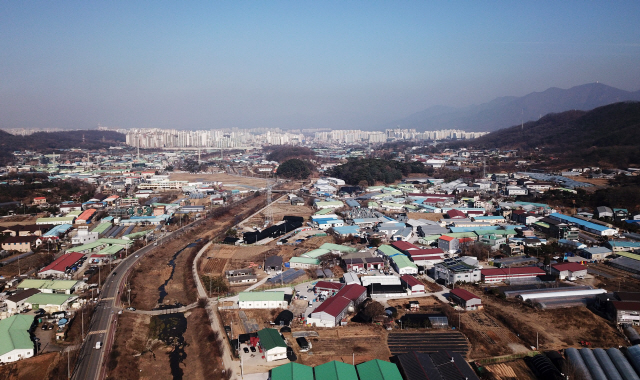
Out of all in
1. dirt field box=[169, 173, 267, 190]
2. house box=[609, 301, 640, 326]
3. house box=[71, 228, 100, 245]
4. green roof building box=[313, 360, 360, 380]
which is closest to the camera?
green roof building box=[313, 360, 360, 380]

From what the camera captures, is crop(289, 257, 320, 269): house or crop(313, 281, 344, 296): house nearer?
crop(313, 281, 344, 296): house

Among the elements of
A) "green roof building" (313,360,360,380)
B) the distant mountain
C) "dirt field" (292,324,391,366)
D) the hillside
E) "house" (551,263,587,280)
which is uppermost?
the distant mountain

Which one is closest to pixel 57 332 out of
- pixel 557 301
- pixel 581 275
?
pixel 557 301

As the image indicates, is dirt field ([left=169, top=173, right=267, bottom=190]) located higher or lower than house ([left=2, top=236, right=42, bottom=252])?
higher

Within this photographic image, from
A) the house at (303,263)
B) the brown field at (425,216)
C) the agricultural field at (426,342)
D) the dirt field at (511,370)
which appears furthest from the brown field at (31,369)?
the brown field at (425,216)

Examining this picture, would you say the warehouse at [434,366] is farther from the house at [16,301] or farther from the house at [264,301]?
the house at [16,301]

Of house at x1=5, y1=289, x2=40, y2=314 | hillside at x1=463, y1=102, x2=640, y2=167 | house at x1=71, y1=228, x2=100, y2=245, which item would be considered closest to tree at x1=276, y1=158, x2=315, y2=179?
hillside at x1=463, y1=102, x2=640, y2=167

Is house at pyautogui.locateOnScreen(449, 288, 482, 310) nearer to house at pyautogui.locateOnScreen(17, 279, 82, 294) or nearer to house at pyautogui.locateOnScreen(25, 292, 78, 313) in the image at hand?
house at pyautogui.locateOnScreen(25, 292, 78, 313)
